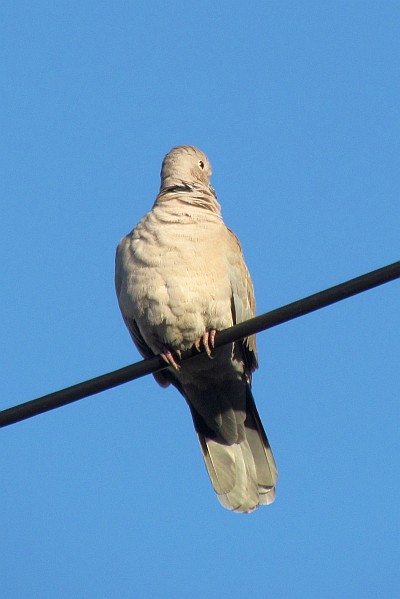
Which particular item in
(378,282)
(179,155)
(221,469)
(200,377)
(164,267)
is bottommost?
(378,282)

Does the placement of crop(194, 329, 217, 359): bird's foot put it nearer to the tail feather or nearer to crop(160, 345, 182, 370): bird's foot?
crop(160, 345, 182, 370): bird's foot

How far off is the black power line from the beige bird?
1.48 metres

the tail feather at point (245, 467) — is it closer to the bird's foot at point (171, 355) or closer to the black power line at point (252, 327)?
the bird's foot at point (171, 355)

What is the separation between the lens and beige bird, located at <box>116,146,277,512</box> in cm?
622

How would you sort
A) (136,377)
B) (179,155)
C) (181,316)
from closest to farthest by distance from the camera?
(136,377) → (181,316) → (179,155)

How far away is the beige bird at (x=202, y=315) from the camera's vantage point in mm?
6219

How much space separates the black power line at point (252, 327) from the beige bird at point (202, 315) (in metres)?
1.48

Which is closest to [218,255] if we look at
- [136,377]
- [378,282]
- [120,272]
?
[120,272]

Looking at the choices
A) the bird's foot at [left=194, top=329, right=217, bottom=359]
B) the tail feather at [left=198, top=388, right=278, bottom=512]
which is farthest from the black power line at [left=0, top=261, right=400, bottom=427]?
the tail feather at [left=198, top=388, right=278, bottom=512]

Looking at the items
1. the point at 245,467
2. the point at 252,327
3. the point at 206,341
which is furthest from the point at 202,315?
the point at 252,327

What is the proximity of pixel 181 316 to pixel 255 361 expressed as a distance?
80cm

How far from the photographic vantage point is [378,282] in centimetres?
417

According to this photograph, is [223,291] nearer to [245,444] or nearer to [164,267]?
[164,267]

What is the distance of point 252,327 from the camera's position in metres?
4.55
